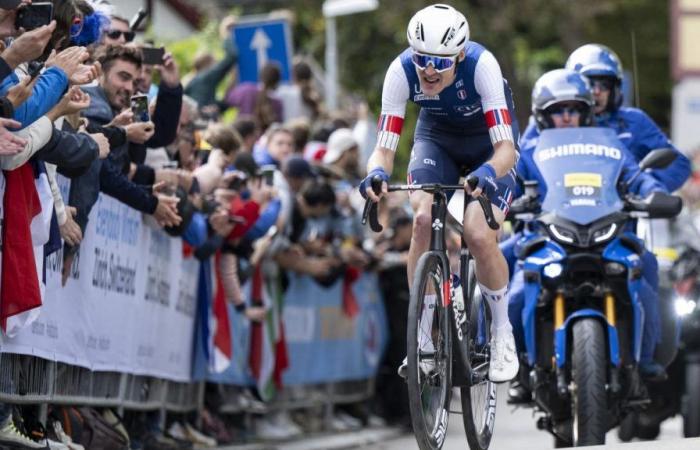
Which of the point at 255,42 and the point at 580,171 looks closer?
the point at 580,171

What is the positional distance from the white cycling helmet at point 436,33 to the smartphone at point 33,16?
1958mm

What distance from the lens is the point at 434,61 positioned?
9.55 meters

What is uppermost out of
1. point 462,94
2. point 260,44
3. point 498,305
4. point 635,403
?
point 260,44

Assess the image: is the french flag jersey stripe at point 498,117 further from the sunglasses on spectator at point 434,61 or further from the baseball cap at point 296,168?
the baseball cap at point 296,168

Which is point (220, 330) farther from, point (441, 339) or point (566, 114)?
point (441, 339)

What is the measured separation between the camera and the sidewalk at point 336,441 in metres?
14.0

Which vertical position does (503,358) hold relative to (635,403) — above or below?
above

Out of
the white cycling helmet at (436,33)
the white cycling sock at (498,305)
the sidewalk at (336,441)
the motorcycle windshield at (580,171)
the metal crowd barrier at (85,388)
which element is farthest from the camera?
the sidewalk at (336,441)

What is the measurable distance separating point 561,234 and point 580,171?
58 cm

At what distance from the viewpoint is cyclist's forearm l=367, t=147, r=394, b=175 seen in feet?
31.8

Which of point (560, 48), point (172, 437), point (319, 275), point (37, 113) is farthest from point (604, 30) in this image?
point (37, 113)

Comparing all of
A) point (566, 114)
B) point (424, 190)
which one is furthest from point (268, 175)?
point (424, 190)

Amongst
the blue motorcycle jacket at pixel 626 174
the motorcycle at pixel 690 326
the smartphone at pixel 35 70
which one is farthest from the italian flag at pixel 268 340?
the smartphone at pixel 35 70

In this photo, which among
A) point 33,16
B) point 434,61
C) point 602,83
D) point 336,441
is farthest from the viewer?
point 336,441
